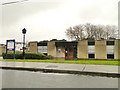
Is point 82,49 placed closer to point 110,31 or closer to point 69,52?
point 69,52

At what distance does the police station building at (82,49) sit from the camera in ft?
103

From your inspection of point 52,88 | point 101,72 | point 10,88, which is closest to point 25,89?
point 10,88

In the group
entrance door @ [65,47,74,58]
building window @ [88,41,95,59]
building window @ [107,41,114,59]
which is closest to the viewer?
building window @ [107,41,114,59]

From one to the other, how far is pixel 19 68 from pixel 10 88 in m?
3.90

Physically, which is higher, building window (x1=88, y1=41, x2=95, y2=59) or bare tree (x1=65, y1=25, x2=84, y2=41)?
bare tree (x1=65, y1=25, x2=84, y2=41)

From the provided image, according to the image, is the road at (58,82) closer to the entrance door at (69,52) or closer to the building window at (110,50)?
the building window at (110,50)

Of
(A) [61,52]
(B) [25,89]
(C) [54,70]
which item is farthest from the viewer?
(A) [61,52]

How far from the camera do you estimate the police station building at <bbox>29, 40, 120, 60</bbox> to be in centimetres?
3142

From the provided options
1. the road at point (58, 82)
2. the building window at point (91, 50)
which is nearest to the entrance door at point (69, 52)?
the building window at point (91, 50)

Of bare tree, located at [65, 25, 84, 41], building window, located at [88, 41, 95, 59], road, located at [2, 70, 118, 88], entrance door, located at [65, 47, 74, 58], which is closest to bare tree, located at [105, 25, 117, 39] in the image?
bare tree, located at [65, 25, 84, 41]

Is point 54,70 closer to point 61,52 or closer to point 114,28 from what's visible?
point 61,52

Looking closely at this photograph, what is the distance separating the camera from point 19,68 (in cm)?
790

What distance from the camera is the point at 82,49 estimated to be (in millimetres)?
33031

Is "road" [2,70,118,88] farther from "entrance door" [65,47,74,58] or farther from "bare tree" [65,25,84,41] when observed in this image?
"bare tree" [65,25,84,41]
